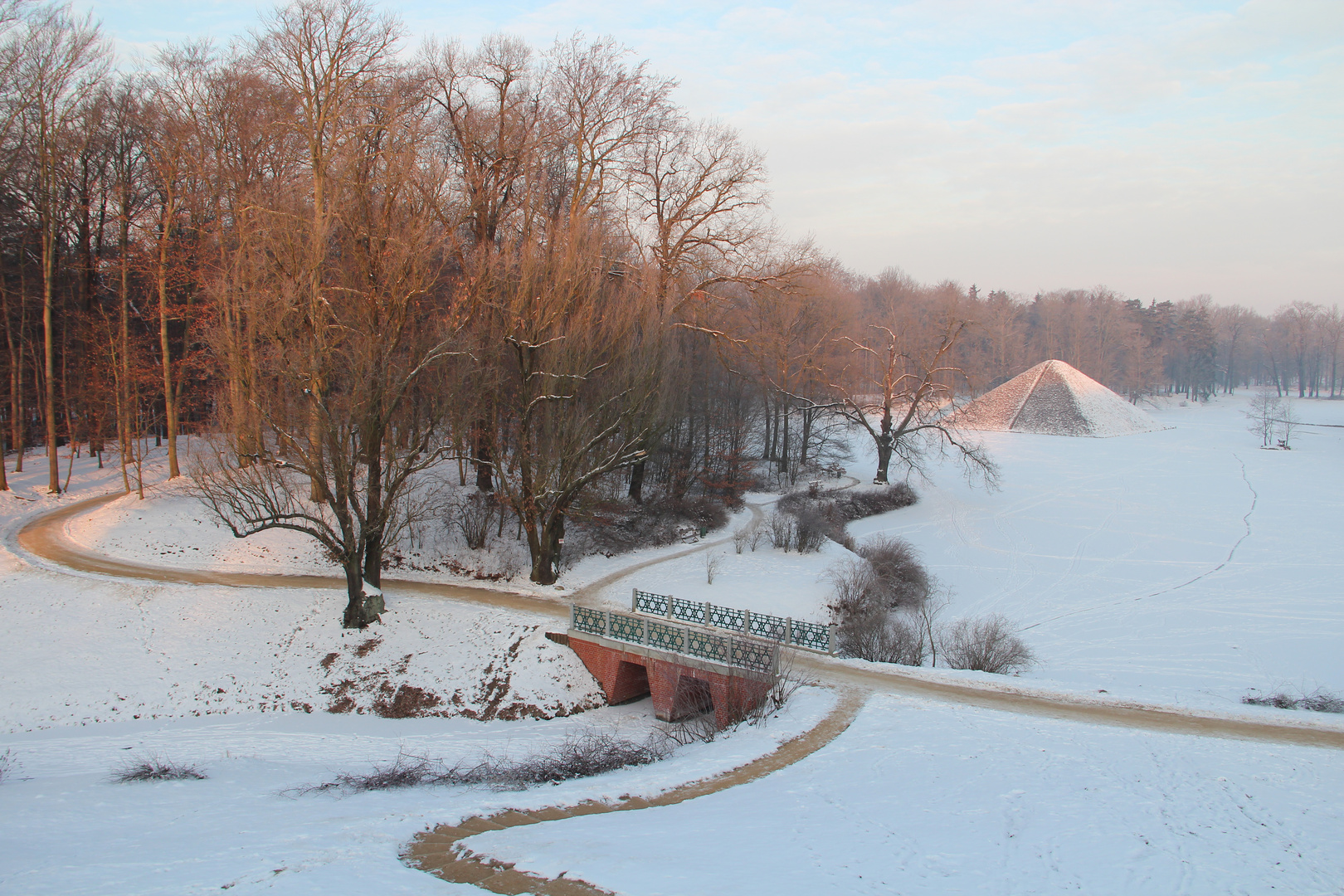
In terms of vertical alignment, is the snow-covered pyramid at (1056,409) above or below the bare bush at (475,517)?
above

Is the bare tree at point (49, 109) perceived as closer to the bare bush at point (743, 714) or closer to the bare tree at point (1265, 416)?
the bare bush at point (743, 714)

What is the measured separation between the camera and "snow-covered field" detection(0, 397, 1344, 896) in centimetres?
785

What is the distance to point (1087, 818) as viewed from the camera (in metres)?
8.73

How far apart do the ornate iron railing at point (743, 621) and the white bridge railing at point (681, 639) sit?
860mm

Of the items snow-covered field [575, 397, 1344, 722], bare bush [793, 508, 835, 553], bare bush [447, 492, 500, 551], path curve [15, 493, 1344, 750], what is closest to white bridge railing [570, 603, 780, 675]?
path curve [15, 493, 1344, 750]

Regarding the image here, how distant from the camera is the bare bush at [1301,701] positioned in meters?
13.1

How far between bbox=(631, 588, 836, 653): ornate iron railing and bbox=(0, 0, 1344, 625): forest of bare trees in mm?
4056

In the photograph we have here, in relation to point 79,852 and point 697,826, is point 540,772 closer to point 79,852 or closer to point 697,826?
point 697,826

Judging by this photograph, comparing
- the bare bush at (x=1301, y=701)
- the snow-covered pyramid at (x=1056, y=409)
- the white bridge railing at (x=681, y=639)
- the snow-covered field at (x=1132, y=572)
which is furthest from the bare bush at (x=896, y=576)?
the snow-covered pyramid at (x=1056, y=409)

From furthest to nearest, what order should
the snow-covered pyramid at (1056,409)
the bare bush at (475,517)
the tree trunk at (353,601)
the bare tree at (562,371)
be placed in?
the snow-covered pyramid at (1056,409) → the bare bush at (475,517) → the bare tree at (562,371) → the tree trunk at (353,601)

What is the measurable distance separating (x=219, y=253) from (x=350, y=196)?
8.10 m

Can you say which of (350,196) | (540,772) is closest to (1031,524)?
(540,772)

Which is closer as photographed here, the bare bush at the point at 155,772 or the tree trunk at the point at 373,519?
the bare bush at the point at 155,772

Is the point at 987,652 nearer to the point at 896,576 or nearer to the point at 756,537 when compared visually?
the point at 896,576
